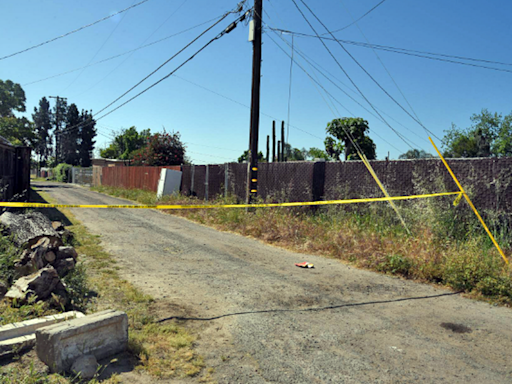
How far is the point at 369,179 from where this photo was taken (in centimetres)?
Result: 900

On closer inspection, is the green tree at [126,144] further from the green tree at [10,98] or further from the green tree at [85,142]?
the green tree at [10,98]

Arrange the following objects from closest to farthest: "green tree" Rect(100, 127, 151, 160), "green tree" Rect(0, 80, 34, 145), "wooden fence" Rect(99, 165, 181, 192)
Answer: "wooden fence" Rect(99, 165, 181, 192)
"green tree" Rect(0, 80, 34, 145)
"green tree" Rect(100, 127, 151, 160)

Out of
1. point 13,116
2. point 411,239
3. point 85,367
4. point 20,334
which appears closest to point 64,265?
point 20,334

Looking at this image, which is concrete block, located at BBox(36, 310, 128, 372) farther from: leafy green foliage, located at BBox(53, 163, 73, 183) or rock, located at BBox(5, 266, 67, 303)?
leafy green foliage, located at BBox(53, 163, 73, 183)

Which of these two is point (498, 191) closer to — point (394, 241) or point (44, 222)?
point (394, 241)

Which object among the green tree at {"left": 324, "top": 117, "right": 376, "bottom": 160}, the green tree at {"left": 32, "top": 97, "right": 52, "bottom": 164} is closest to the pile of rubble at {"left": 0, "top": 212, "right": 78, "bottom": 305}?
the green tree at {"left": 324, "top": 117, "right": 376, "bottom": 160}

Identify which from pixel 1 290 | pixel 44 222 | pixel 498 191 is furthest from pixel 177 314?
pixel 498 191

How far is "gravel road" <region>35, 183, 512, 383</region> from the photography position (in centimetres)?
327

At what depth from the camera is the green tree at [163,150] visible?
1086 inches

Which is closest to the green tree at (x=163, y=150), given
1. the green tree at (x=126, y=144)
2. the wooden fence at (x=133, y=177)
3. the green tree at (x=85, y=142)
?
the wooden fence at (x=133, y=177)

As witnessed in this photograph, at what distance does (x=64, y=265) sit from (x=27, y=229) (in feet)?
4.98

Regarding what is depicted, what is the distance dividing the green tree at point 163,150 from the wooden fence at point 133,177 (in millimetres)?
1879

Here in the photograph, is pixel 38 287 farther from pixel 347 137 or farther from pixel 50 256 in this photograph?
pixel 347 137

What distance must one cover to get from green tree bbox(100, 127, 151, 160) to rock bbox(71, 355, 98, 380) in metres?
71.6
